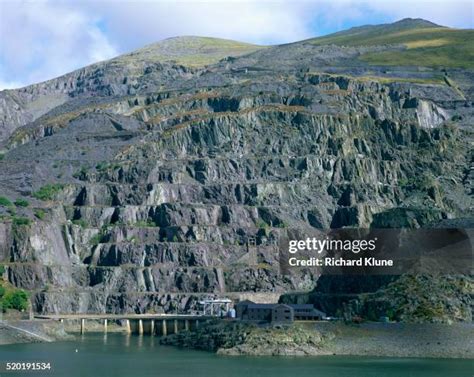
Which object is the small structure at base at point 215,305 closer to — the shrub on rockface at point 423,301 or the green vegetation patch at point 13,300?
the green vegetation patch at point 13,300

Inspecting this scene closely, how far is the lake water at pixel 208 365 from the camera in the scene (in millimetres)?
124375

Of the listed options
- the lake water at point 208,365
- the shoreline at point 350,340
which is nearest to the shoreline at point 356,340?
the shoreline at point 350,340

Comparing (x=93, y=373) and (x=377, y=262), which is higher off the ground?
(x=377, y=262)

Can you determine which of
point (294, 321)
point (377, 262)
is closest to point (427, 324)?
Answer: point (294, 321)

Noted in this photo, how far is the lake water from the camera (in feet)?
408

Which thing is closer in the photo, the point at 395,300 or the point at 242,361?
the point at 242,361

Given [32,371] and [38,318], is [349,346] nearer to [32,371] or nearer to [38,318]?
[32,371]

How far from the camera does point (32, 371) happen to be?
12250cm

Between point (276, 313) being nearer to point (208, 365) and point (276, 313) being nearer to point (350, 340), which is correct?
point (350, 340)

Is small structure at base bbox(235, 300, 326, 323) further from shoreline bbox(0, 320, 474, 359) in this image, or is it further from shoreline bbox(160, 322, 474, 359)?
shoreline bbox(160, 322, 474, 359)

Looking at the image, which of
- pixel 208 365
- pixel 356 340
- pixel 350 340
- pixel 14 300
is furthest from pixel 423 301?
pixel 14 300

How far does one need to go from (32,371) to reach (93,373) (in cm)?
552

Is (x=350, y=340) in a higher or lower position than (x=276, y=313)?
lower

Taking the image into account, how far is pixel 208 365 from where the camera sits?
130 m
